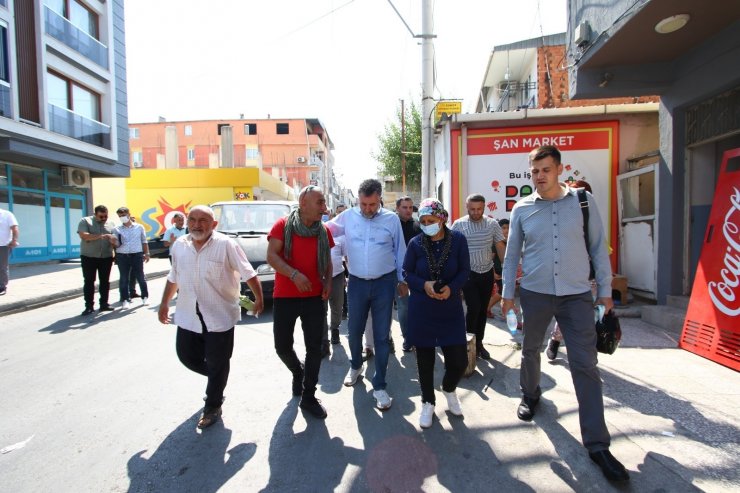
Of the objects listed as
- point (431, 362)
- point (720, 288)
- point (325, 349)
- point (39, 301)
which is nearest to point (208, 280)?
point (431, 362)

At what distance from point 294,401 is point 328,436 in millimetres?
722

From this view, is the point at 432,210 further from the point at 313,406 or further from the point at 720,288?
the point at 720,288

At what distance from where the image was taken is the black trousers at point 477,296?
491 centimetres

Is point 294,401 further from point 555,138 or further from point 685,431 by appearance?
point 555,138

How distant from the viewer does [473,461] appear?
9.45 feet

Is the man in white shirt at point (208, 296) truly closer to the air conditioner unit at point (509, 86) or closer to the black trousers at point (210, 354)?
the black trousers at point (210, 354)

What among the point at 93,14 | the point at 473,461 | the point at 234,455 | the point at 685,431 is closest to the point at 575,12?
the point at 685,431

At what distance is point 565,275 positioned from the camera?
3029 millimetres

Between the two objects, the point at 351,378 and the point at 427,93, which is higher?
the point at 427,93

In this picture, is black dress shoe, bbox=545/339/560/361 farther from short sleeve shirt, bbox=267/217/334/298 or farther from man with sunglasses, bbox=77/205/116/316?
man with sunglasses, bbox=77/205/116/316

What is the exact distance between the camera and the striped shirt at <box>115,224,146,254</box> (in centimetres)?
821

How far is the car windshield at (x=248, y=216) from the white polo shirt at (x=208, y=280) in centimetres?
495

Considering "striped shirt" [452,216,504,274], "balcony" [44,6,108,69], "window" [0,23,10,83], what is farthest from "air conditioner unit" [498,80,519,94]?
"window" [0,23,10,83]

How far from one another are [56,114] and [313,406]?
59.6 feet
